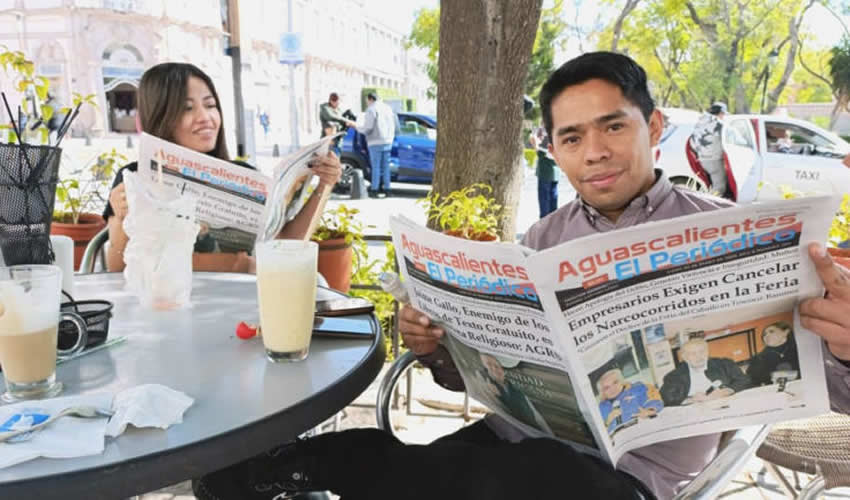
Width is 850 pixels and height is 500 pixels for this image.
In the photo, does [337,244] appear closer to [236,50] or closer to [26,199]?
[26,199]

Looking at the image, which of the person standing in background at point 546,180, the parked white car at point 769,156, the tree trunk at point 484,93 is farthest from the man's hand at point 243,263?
the parked white car at point 769,156

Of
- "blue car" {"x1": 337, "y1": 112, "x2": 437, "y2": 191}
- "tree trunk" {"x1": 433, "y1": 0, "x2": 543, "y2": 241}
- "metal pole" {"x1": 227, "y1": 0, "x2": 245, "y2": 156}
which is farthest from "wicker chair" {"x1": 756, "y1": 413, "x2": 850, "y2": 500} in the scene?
"blue car" {"x1": 337, "y1": 112, "x2": 437, "y2": 191}

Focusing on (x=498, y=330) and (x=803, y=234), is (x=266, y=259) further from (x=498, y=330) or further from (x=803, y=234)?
(x=803, y=234)

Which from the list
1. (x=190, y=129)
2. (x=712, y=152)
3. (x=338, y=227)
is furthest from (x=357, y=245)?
(x=712, y=152)

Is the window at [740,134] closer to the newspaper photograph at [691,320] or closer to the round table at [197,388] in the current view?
the newspaper photograph at [691,320]

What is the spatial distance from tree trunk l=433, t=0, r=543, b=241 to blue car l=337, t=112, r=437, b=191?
7.05 metres

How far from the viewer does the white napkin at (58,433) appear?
68cm

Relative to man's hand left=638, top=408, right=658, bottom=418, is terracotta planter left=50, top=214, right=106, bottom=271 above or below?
above

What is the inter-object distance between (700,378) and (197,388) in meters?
0.74

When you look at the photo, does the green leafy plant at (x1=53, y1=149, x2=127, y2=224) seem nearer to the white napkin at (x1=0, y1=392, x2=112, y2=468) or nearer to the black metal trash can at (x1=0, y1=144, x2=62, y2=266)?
the black metal trash can at (x1=0, y1=144, x2=62, y2=266)

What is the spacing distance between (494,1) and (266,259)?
2293 mm

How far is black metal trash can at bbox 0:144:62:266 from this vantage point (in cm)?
100

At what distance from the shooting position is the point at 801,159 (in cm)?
768

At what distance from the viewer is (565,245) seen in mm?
795
